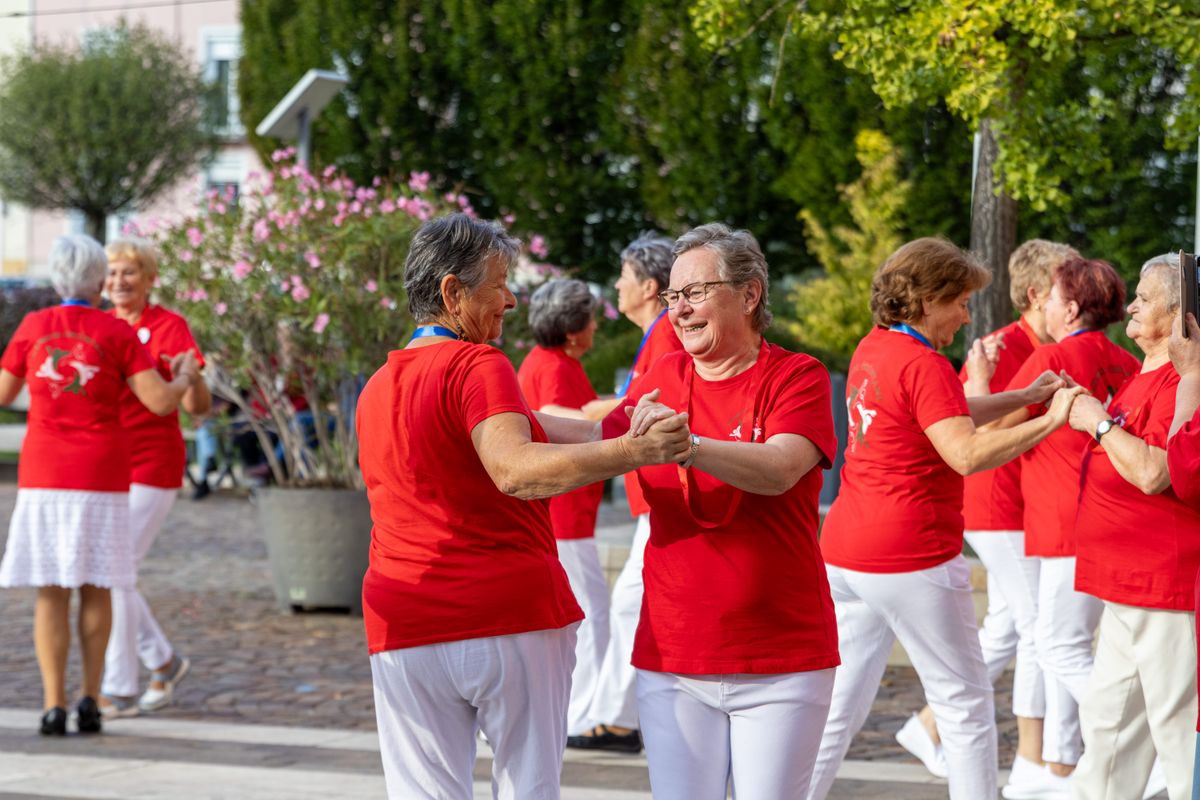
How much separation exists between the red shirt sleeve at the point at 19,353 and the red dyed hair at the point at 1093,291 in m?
4.01

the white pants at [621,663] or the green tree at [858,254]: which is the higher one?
the green tree at [858,254]

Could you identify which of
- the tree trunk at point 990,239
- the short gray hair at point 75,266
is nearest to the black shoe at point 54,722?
the short gray hair at point 75,266

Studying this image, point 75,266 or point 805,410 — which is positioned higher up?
point 75,266

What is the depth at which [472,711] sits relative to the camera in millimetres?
3703

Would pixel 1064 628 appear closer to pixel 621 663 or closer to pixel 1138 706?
pixel 1138 706

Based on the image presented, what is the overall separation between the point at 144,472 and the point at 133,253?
1006 millimetres

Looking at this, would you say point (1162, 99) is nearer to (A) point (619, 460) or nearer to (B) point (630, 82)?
(B) point (630, 82)

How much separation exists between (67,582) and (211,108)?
3213cm

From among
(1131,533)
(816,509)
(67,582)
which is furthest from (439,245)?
(67,582)

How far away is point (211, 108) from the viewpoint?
123ft

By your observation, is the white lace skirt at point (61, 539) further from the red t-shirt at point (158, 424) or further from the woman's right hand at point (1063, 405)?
the woman's right hand at point (1063, 405)

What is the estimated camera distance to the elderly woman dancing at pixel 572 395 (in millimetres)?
6598

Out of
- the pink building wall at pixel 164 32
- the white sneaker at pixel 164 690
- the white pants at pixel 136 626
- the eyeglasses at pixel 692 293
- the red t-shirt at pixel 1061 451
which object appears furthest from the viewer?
the pink building wall at pixel 164 32

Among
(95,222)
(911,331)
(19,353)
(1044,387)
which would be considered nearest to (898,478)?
(911,331)
